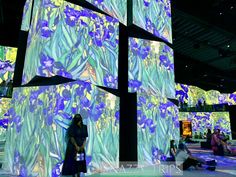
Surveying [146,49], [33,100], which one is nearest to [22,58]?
[33,100]

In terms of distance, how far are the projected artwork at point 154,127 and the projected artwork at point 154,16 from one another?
2.17 meters

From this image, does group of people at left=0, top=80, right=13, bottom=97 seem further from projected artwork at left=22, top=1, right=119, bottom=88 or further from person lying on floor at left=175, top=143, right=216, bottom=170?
person lying on floor at left=175, top=143, right=216, bottom=170

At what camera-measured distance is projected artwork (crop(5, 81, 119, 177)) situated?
511 centimetres

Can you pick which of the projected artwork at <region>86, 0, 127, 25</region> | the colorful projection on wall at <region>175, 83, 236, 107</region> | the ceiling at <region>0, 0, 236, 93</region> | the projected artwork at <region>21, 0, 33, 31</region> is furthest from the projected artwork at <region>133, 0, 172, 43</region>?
the colorful projection on wall at <region>175, 83, 236, 107</region>

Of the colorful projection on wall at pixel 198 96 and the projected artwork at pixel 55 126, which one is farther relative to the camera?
the colorful projection on wall at pixel 198 96

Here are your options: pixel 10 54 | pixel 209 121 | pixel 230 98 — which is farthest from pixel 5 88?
pixel 230 98

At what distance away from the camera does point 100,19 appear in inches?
250

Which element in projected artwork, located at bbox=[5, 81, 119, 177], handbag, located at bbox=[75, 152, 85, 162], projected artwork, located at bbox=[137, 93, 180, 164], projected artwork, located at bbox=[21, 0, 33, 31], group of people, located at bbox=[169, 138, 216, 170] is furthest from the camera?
projected artwork, located at bbox=[137, 93, 180, 164]

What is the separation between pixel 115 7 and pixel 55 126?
368 cm

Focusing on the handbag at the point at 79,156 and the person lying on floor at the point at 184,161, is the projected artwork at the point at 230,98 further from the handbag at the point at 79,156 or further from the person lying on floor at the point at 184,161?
the handbag at the point at 79,156

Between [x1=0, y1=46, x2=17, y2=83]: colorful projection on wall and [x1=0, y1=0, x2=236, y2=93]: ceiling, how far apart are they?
0.75 m

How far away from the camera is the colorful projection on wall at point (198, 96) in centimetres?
2062

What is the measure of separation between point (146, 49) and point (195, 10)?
4875 millimetres

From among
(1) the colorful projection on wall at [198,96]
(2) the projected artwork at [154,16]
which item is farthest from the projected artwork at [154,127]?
(1) the colorful projection on wall at [198,96]
